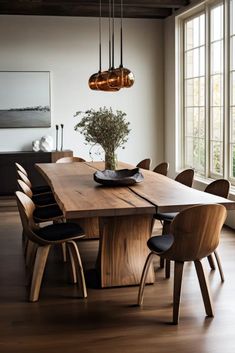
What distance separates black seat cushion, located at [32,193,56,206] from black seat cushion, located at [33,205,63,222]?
13.6 inches

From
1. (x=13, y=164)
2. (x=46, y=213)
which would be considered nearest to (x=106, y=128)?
(x=46, y=213)

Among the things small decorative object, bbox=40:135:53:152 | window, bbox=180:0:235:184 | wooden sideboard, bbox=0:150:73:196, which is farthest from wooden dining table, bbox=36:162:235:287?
small decorative object, bbox=40:135:53:152

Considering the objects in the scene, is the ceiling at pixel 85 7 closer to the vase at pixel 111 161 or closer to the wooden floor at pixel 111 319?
the vase at pixel 111 161

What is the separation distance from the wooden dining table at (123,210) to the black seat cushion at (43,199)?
2.67 feet

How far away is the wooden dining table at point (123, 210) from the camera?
139 inches

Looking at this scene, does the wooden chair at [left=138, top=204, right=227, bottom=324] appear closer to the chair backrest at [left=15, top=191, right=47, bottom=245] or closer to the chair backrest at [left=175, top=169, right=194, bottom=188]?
the chair backrest at [left=15, top=191, right=47, bottom=245]

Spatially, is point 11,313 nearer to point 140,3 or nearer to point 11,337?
point 11,337

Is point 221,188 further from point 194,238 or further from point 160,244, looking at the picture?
point 194,238

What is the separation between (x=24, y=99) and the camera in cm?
870

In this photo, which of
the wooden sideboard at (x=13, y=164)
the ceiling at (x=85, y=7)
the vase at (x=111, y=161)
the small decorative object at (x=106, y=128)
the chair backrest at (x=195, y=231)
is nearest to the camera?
the chair backrest at (x=195, y=231)

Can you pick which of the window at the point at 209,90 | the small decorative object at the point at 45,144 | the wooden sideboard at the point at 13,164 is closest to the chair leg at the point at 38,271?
the window at the point at 209,90

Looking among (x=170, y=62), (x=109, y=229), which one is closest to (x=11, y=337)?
(x=109, y=229)

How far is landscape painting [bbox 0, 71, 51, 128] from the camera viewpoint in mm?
8633

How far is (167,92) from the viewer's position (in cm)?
889
